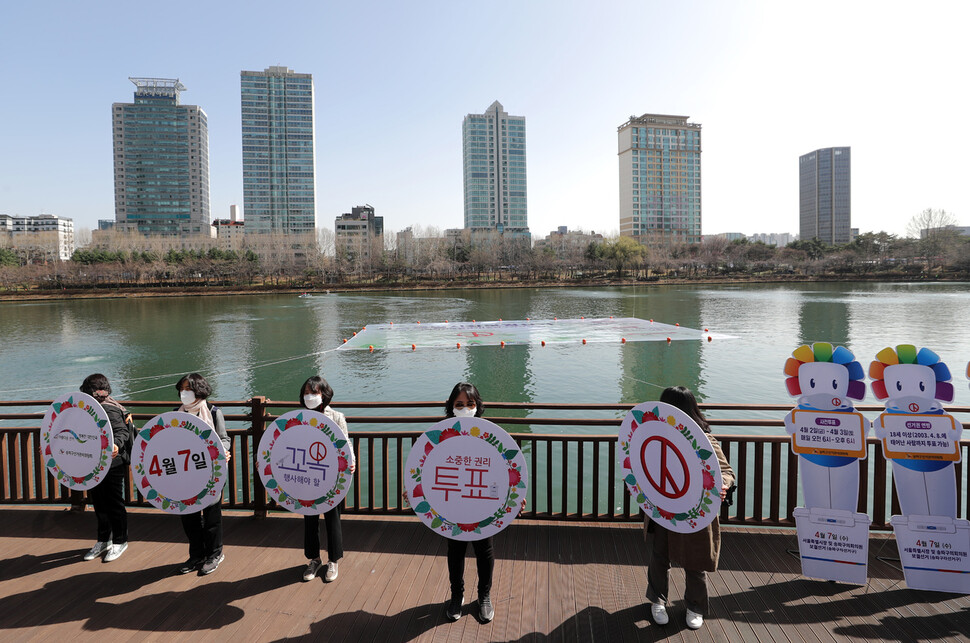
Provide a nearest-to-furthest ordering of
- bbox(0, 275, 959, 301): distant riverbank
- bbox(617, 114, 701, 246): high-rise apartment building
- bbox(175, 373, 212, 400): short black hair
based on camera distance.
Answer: bbox(175, 373, 212, 400): short black hair < bbox(0, 275, 959, 301): distant riverbank < bbox(617, 114, 701, 246): high-rise apartment building

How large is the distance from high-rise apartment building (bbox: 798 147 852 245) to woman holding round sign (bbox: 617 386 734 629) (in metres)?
194

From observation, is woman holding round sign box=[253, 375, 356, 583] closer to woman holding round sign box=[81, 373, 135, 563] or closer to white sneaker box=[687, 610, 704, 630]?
woman holding round sign box=[81, 373, 135, 563]

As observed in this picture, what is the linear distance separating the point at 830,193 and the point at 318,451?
677 feet

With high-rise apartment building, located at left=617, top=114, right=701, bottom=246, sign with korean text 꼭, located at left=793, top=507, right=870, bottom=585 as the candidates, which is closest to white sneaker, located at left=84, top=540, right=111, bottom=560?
sign with korean text 꼭, located at left=793, top=507, right=870, bottom=585

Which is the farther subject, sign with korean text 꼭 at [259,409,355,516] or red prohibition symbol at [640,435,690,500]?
sign with korean text 꼭 at [259,409,355,516]

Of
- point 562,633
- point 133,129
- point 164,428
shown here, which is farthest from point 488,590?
point 133,129

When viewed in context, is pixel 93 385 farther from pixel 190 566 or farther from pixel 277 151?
pixel 277 151

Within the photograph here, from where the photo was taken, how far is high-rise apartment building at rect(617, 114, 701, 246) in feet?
469

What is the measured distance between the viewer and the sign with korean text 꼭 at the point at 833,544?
3.67m

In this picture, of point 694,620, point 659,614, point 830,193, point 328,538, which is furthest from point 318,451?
point 830,193

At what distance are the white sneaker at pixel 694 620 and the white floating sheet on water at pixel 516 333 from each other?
2039 cm

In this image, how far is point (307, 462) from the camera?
391cm

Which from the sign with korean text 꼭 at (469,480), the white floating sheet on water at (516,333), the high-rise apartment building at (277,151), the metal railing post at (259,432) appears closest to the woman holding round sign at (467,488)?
the sign with korean text 꼭 at (469,480)

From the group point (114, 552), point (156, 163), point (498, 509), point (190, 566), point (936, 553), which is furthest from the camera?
point (156, 163)
